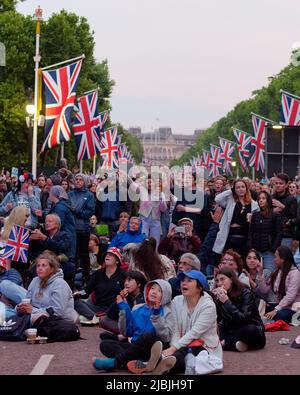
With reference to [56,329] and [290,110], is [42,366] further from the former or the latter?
[290,110]

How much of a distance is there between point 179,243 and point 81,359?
5.47 m

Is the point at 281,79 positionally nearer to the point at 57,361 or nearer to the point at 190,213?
the point at 190,213

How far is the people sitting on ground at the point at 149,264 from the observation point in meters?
13.4

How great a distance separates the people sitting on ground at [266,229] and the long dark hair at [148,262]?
2298 millimetres

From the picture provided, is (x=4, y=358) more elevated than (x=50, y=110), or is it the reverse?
(x=50, y=110)

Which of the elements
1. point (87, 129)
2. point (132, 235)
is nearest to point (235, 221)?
point (132, 235)

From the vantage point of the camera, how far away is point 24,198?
16734mm

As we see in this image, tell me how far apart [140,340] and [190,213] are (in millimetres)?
8340

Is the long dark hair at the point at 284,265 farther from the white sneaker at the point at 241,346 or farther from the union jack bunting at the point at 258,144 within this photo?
the union jack bunting at the point at 258,144

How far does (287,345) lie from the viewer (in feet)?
39.4

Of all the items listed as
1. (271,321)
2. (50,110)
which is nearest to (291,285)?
(271,321)

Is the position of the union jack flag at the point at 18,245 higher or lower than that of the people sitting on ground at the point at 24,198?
lower

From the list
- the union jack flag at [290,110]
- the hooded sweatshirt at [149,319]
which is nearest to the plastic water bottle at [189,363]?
the hooded sweatshirt at [149,319]

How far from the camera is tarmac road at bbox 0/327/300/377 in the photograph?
9961 mm
